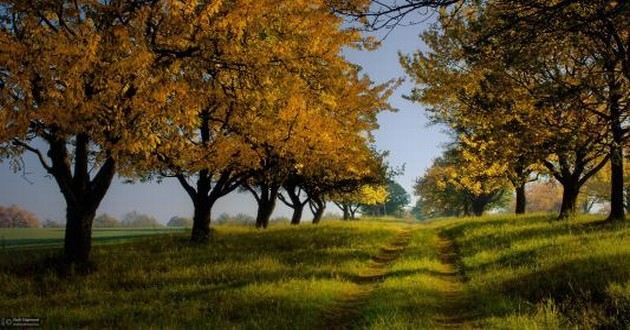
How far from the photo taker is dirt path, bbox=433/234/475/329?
10316 millimetres

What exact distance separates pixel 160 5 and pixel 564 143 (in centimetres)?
1235

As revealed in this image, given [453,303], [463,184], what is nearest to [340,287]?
[453,303]

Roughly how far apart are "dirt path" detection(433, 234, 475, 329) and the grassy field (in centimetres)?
4

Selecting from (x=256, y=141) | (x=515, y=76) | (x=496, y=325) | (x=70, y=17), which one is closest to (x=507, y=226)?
(x=515, y=76)

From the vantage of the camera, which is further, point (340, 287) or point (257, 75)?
point (257, 75)

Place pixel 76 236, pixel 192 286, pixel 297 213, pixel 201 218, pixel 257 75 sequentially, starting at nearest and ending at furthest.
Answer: pixel 192 286 → pixel 257 75 → pixel 76 236 → pixel 201 218 → pixel 297 213

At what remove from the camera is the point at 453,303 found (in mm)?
12141

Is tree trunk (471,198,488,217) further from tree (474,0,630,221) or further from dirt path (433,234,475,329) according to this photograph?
dirt path (433,234,475,329)

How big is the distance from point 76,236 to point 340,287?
9.01 m

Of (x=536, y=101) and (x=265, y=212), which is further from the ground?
(x=536, y=101)

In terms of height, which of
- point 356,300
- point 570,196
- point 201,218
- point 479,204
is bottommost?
point 356,300

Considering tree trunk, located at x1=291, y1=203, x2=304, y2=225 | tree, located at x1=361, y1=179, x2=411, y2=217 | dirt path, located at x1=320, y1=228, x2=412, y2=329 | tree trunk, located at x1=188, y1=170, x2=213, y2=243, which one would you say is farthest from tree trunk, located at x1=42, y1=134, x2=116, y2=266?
tree, located at x1=361, y1=179, x2=411, y2=217

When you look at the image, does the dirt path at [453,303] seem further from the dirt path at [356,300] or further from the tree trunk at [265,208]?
the tree trunk at [265,208]

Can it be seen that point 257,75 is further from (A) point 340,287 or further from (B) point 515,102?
(B) point 515,102
